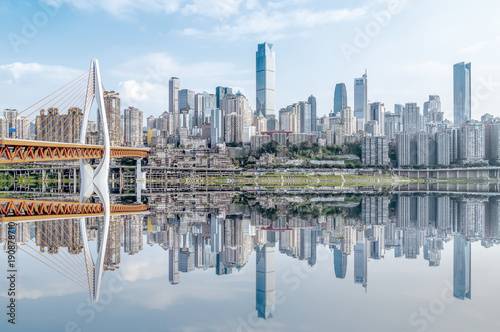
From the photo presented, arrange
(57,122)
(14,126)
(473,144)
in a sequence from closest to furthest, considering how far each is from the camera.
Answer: (14,126) → (57,122) → (473,144)

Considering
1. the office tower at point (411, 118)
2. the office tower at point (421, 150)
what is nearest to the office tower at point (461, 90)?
the office tower at point (411, 118)

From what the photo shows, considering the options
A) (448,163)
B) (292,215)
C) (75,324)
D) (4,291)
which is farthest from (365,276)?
(448,163)

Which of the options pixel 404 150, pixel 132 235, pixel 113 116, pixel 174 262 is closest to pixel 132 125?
pixel 113 116

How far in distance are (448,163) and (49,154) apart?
93.2 m

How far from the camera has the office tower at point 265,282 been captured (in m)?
6.61

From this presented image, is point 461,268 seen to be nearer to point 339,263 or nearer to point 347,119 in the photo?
point 339,263

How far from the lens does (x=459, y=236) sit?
13.6m

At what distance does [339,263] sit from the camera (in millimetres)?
9625

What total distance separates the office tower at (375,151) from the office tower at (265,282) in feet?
301

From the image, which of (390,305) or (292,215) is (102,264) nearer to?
(390,305)

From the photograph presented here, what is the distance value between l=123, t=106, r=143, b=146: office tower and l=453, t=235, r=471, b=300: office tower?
92.9 m

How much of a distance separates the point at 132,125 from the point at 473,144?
73794mm

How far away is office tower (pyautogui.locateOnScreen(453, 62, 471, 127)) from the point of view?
14762cm

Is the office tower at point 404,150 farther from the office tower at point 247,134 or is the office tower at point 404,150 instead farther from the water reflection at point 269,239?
the water reflection at point 269,239
